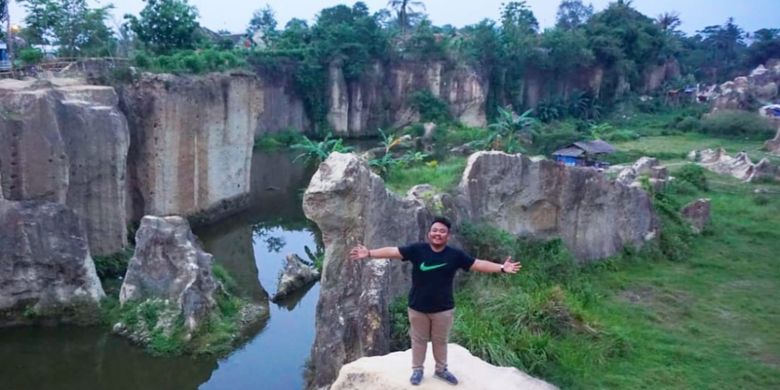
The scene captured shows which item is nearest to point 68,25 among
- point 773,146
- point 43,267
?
point 43,267

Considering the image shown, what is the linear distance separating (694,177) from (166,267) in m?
17.7

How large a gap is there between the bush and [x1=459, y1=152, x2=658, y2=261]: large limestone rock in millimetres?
25113

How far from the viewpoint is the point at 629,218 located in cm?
1558

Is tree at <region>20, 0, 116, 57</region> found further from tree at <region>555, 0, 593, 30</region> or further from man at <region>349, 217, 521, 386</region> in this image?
tree at <region>555, 0, 593, 30</region>

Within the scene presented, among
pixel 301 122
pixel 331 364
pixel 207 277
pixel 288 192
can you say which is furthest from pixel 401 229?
pixel 301 122

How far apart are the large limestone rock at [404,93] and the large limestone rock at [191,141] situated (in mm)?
18913

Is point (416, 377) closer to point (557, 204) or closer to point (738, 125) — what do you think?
point (557, 204)

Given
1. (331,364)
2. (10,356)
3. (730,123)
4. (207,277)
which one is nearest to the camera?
(331,364)

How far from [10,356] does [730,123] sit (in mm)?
36722

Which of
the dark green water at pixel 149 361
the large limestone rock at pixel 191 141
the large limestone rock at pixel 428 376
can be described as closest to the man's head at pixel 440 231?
the large limestone rock at pixel 428 376

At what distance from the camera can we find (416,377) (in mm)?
6125

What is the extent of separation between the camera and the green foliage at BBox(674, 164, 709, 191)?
23.0 metres

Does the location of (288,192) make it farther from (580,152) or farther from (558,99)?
(558,99)

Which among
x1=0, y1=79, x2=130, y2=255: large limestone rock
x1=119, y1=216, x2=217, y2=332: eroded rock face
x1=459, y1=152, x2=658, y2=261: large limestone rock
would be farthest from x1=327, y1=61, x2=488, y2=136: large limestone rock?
x1=119, y1=216, x2=217, y2=332: eroded rock face
